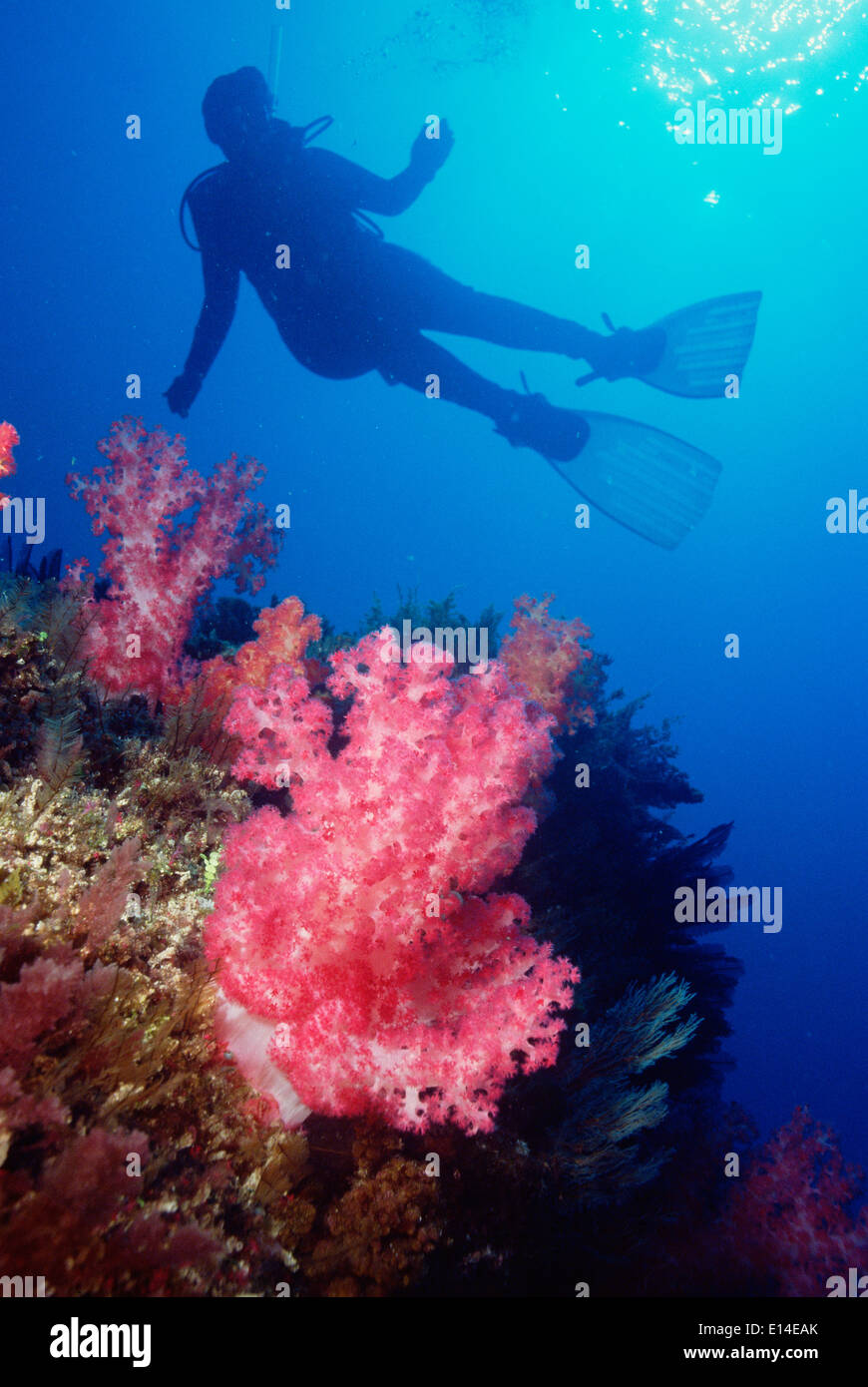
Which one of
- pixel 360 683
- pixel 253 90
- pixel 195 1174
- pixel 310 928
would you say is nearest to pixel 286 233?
pixel 253 90

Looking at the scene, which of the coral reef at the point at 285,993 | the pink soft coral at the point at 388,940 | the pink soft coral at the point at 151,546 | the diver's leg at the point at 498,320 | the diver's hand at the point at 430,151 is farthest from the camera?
the diver's leg at the point at 498,320

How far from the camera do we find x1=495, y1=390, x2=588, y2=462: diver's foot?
10.1 meters

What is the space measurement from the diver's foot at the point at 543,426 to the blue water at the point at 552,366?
315 cm

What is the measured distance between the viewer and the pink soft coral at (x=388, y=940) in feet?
7.77

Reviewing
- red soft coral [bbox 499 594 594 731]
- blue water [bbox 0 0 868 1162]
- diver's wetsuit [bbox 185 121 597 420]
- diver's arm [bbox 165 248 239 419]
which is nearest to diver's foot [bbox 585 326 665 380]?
diver's wetsuit [bbox 185 121 597 420]

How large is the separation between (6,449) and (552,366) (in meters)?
78.6

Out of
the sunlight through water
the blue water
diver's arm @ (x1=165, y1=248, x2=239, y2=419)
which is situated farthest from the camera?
the blue water

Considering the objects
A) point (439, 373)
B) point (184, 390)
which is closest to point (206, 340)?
point (184, 390)

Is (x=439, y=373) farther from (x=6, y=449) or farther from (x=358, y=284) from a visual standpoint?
(x=6, y=449)

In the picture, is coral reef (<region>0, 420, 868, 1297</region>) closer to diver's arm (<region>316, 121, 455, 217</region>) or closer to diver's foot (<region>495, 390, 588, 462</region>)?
diver's foot (<region>495, 390, 588, 462</region>)

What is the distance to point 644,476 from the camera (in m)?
11.5

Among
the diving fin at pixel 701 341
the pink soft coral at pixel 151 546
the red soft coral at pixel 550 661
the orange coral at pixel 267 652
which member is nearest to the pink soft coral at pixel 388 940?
the orange coral at pixel 267 652

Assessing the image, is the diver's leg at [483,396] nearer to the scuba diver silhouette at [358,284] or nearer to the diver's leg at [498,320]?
the scuba diver silhouette at [358,284]

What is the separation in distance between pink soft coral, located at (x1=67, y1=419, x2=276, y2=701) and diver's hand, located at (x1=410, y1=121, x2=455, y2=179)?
8955 mm
